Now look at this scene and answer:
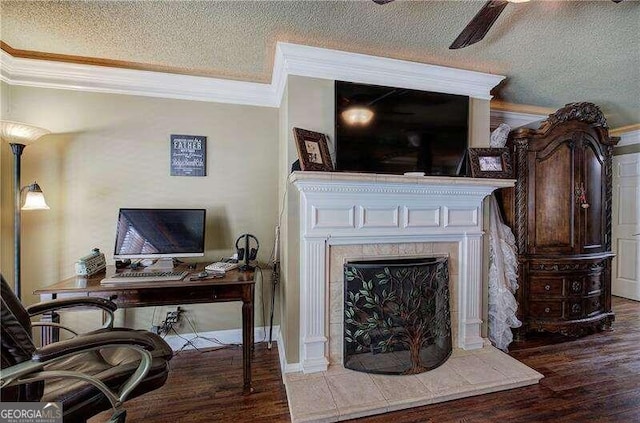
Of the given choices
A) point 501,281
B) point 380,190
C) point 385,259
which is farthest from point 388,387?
point 501,281

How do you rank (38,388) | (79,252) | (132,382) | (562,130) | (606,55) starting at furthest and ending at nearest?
1. (562,130)
2. (79,252)
3. (606,55)
4. (132,382)
5. (38,388)

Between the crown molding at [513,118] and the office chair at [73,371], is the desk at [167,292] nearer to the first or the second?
the office chair at [73,371]

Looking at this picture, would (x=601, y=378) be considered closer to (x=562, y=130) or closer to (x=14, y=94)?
(x=562, y=130)

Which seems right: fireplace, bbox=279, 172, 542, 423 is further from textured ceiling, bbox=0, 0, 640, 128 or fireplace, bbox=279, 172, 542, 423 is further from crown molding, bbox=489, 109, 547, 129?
crown molding, bbox=489, 109, 547, 129

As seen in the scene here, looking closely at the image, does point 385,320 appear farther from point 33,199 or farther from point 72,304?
point 33,199

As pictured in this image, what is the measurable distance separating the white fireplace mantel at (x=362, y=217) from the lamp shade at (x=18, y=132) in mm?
1799

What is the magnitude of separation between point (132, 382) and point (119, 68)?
2337mm

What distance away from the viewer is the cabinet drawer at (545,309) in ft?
8.68

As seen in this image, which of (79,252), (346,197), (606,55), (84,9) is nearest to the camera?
(84,9)

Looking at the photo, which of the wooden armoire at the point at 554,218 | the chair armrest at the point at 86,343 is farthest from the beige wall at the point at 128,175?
the wooden armoire at the point at 554,218

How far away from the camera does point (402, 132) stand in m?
2.17

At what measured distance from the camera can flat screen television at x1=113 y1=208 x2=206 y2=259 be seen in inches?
82.5

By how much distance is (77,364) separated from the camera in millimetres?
1335

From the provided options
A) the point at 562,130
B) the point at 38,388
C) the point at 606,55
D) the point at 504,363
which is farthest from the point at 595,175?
the point at 38,388
